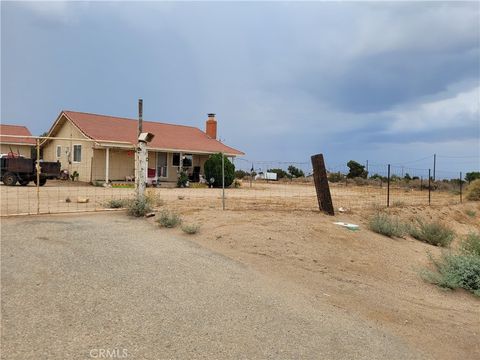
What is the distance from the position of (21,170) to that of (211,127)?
1771cm

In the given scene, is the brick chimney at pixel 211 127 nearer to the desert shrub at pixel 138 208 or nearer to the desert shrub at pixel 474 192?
the desert shrub at pixel 474 192

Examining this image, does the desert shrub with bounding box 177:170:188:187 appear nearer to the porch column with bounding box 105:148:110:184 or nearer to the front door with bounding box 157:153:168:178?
the front door with bounding box 157:153:168:178

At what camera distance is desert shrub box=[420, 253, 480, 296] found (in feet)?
24.3

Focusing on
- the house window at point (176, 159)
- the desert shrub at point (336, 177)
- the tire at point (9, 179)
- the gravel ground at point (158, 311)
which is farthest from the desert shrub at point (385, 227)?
the desert shrub at point (336, 177)

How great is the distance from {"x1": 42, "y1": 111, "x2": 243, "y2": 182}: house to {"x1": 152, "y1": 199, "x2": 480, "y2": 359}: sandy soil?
53.0 ft

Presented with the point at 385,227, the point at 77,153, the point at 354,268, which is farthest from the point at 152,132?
the point at 354,268

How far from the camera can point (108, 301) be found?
518 cm

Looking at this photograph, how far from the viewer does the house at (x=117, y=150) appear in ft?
86.2

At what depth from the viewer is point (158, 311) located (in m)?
4.97

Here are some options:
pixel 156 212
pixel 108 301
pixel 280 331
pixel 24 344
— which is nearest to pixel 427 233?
pixel 156 212

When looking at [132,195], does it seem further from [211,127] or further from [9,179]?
[211,127]

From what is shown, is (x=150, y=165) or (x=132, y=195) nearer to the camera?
(x=132, y=195)

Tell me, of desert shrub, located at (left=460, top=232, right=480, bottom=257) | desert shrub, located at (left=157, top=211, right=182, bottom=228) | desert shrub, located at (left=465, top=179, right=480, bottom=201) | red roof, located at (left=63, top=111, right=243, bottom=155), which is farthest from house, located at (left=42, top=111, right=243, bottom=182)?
desert shrub, located at (left=460, top=232, right=480, bottom=257)

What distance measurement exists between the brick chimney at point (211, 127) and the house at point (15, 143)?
13724mm
